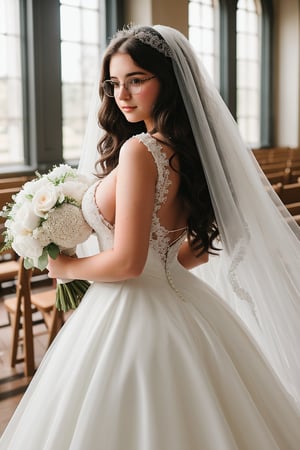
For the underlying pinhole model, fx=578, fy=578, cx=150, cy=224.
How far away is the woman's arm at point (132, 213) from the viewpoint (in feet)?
5.36

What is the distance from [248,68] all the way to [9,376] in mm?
8289

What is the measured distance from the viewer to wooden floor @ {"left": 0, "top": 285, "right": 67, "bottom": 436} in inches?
121

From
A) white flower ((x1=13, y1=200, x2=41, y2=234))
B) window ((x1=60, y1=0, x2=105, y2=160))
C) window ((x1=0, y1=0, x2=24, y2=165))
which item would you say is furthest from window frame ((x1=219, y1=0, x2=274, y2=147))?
white flower ((x1=13, y1=200, x2=41, y2=234))

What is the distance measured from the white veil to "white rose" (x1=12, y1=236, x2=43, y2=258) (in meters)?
0.57

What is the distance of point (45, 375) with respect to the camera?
6.04 feet

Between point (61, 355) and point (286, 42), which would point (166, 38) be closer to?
point (61, 355)

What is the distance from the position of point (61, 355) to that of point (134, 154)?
67 cm

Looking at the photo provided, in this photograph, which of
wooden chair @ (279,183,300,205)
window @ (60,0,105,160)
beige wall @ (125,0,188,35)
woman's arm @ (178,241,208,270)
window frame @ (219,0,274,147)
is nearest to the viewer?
woman's arm @ (178,241,208,270)

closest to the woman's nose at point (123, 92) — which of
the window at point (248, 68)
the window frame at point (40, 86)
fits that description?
the window frame at point (40, 86)

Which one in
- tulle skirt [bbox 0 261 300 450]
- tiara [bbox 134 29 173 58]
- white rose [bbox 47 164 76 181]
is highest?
tiara [bbox 134 29 173 58]

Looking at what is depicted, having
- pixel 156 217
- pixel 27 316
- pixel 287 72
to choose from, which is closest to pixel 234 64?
pixel 287 72

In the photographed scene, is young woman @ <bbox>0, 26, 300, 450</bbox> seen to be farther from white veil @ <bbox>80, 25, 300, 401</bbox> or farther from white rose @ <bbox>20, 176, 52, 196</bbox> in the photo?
white rose @ <bbox>20, 176, 52, 196</bbox>

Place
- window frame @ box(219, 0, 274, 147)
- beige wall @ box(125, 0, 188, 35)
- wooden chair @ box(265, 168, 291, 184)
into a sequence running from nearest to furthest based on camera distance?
wooden chair @ box(265, 168, 291, 184) < beige wall @ box(125, 0, 188, 35) < window frame @ box(219, 0, 274, 147)

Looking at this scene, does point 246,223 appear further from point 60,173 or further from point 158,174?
point 60,173
